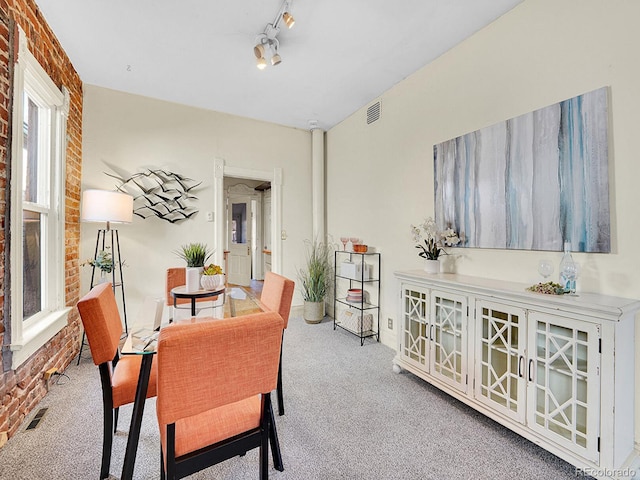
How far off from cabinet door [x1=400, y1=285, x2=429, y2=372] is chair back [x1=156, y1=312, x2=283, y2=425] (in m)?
1.55

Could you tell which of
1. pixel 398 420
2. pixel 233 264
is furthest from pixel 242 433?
pixel 233 264

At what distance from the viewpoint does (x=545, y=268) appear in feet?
5.92

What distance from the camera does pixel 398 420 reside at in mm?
1972

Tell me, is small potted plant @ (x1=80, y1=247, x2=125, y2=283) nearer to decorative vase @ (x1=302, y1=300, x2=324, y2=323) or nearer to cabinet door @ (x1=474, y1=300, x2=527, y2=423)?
decorative vase @ (x1=302, y1=300, x2=324, y2=323)

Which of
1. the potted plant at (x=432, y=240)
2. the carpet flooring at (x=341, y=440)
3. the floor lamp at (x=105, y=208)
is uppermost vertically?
the floor lamp at (x=105, y=208)

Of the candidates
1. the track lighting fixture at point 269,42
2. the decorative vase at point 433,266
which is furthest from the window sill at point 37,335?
the decorative vase at point 433,266

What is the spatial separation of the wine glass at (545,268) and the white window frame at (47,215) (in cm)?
316

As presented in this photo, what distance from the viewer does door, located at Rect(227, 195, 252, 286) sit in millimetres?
6957

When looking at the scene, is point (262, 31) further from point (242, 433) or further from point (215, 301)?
point (242, 433)

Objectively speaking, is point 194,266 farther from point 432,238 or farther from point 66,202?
point 432,238

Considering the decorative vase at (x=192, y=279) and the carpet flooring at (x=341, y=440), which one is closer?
the carpet flooring at (x=341, y=440)

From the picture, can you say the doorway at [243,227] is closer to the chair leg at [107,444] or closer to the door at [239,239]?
Result: the door at [239,239]

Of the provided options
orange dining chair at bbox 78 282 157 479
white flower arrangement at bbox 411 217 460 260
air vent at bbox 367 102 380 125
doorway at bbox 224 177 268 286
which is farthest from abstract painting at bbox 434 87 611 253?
doorway at bbox 224 177 268 286

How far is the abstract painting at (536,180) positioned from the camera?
5.58 feet
